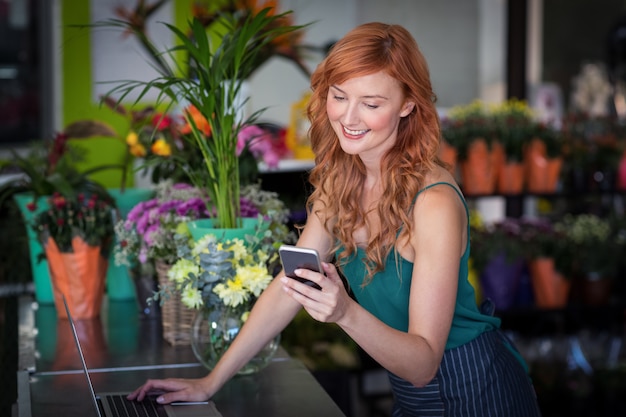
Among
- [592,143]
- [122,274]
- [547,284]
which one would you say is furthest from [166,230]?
[592,143]

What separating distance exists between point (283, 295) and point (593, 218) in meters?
3.56

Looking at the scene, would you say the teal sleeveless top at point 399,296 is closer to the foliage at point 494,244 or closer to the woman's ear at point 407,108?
the woman's ear at point 407,108

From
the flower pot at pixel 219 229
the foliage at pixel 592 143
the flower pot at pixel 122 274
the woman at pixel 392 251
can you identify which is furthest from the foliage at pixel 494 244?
the woman at pixel 392 251

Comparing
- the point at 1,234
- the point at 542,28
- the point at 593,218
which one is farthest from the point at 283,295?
the point at 542,28

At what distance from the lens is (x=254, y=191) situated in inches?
103

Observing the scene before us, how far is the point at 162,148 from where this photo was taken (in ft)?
9.18

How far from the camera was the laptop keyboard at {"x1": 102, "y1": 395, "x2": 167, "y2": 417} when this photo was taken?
6.37ft

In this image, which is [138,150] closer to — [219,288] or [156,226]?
[156,226]

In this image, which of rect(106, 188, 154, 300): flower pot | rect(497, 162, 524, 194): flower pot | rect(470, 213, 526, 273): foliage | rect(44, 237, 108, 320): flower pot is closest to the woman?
rect(44, 237, 108, 320): flower pot

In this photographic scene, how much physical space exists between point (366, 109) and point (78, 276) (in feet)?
3.82

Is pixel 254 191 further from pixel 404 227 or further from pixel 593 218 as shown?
pixel 593 218

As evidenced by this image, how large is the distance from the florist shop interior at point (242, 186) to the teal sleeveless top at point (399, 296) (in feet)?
0.79

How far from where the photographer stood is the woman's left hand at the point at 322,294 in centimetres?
160

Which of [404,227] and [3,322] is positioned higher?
[404,227]
